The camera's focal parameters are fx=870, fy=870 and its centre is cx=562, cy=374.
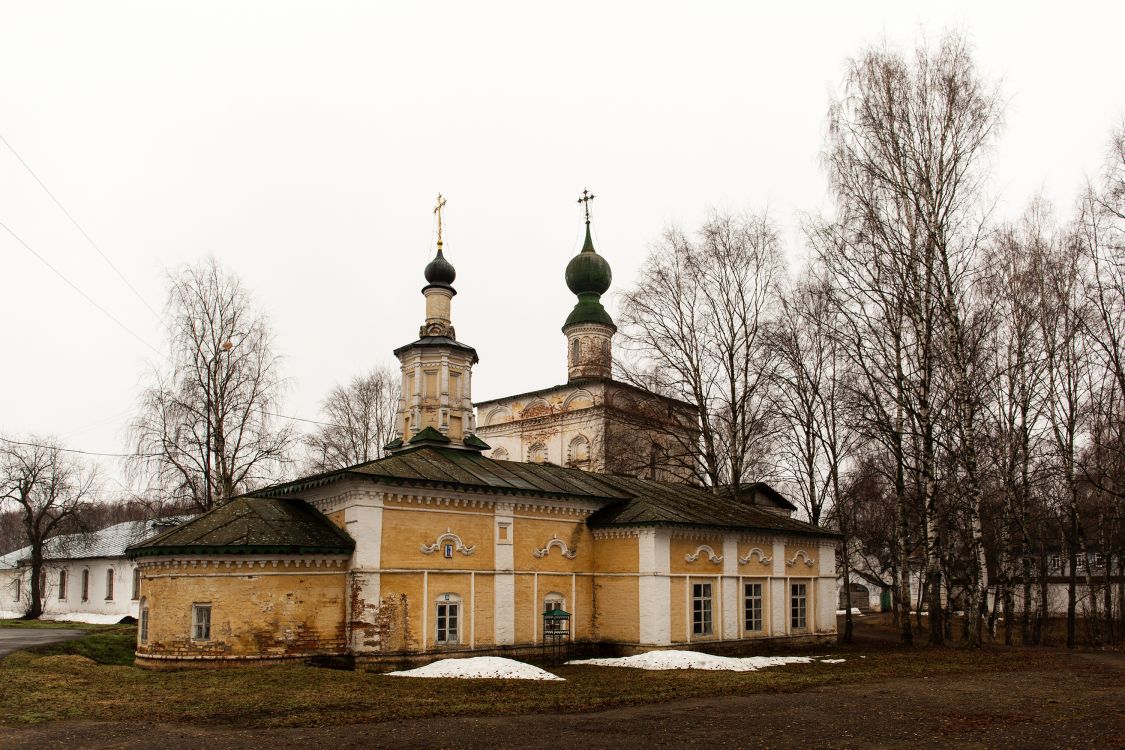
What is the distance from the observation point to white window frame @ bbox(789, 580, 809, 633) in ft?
78.0

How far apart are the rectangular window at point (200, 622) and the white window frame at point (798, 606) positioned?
14.8 m

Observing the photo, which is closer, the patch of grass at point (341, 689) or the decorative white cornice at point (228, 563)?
the patch of grass at point (341, 689)

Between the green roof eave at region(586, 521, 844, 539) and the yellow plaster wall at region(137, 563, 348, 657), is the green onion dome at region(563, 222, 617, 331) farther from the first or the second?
the yellow plaster wall at region(137, 563, 348, 657)

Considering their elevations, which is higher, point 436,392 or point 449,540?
point 436,392

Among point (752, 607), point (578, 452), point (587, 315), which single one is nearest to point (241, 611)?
point (752, 607)

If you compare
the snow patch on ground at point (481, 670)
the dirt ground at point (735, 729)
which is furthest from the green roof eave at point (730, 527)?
the dirt ground at point (735, 729)

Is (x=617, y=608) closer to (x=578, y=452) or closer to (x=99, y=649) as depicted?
(x=99, y=649)

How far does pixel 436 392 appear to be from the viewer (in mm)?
23047

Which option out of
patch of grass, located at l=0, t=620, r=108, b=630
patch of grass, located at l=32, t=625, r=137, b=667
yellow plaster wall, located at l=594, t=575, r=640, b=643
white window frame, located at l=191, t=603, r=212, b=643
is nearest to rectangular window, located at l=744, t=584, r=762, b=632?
yellow plaster wall, located at l=594, t=575, r=640, b=643

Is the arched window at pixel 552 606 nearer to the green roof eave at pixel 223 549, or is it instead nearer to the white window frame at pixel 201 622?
the green roof eave at pixel 223 549

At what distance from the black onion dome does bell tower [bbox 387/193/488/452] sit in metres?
1.33

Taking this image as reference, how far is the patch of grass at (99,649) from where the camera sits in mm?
18953

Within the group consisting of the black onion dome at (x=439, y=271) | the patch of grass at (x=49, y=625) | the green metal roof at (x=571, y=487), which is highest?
the black onion dome at (x=439, y=271)

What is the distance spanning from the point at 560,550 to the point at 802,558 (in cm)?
775
